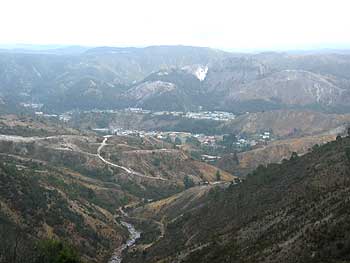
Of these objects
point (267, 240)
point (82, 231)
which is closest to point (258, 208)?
point (267, 240)

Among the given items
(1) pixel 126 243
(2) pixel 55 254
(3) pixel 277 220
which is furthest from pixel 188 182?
(2) pixel 55 254

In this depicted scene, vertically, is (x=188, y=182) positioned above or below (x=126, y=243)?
below

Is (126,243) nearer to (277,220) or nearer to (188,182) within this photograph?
(277,220)

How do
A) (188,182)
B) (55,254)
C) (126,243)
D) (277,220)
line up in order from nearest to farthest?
1. (277,220)
2. (55,254)
3. (126,243)
4. (188,182)

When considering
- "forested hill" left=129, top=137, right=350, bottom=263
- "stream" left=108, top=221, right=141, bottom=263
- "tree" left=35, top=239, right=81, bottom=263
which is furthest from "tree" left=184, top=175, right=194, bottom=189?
"tree" left=35, top=239, right=81, bottom=263

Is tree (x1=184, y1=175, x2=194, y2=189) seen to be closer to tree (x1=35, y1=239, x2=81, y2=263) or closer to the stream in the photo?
the stream

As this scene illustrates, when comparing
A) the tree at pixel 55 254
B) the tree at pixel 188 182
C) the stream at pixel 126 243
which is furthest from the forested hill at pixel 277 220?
the tree at pixel 188 182

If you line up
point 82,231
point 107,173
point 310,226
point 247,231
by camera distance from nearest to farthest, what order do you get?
point 310,226 < point 247,231 < point 82,231 < point 107,173

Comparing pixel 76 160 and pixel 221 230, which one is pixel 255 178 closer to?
pixel 221 230
